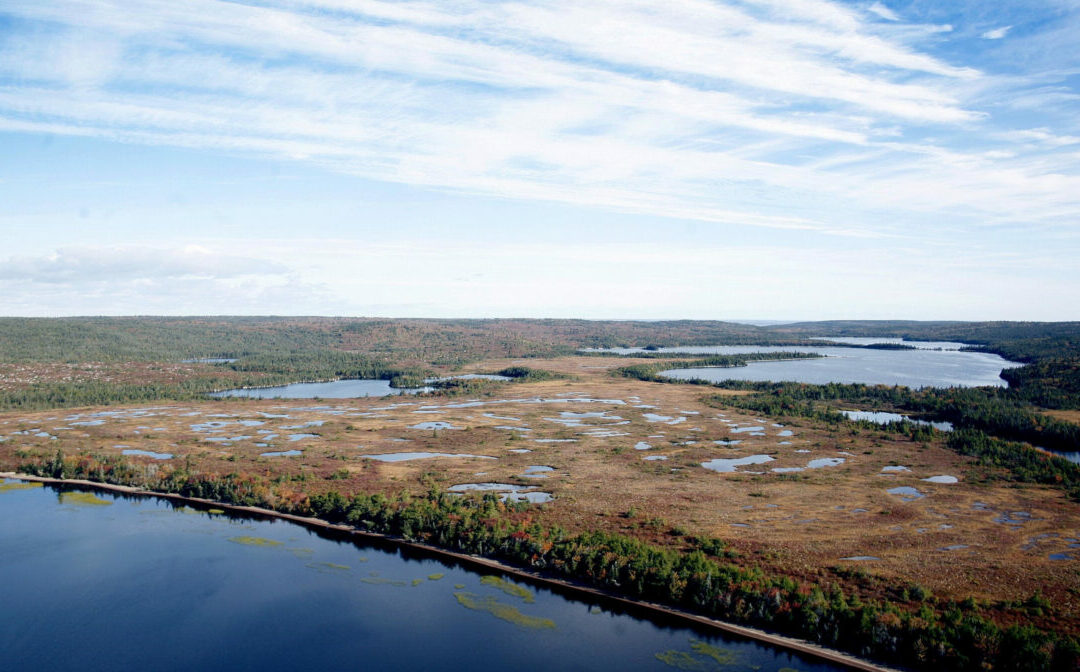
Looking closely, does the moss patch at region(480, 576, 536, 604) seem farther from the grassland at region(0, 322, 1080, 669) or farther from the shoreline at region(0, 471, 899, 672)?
the grassland at region(0, 322, 1080, 669)

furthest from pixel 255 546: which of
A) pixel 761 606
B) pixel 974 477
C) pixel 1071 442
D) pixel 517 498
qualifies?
pixel 1071 442

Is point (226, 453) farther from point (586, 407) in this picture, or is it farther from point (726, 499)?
point (586, 407)

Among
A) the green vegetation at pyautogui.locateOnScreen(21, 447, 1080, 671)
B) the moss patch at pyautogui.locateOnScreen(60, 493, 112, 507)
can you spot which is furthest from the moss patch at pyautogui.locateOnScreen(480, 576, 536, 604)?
the moss patch at pyautogui.locateOnScreen(60, 493, 112, 507)

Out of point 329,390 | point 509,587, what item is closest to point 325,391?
point 329,390

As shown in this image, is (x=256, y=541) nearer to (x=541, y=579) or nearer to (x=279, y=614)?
(x=279, y=614)

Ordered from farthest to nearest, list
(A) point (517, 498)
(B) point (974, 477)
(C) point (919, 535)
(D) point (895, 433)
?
(D) point (895, 433) → (B) point (974, 477) → (A) point (517, 498) → (C) point (919, 535)

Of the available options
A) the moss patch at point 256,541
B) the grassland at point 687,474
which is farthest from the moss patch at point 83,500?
the moss patch at point 256,541
